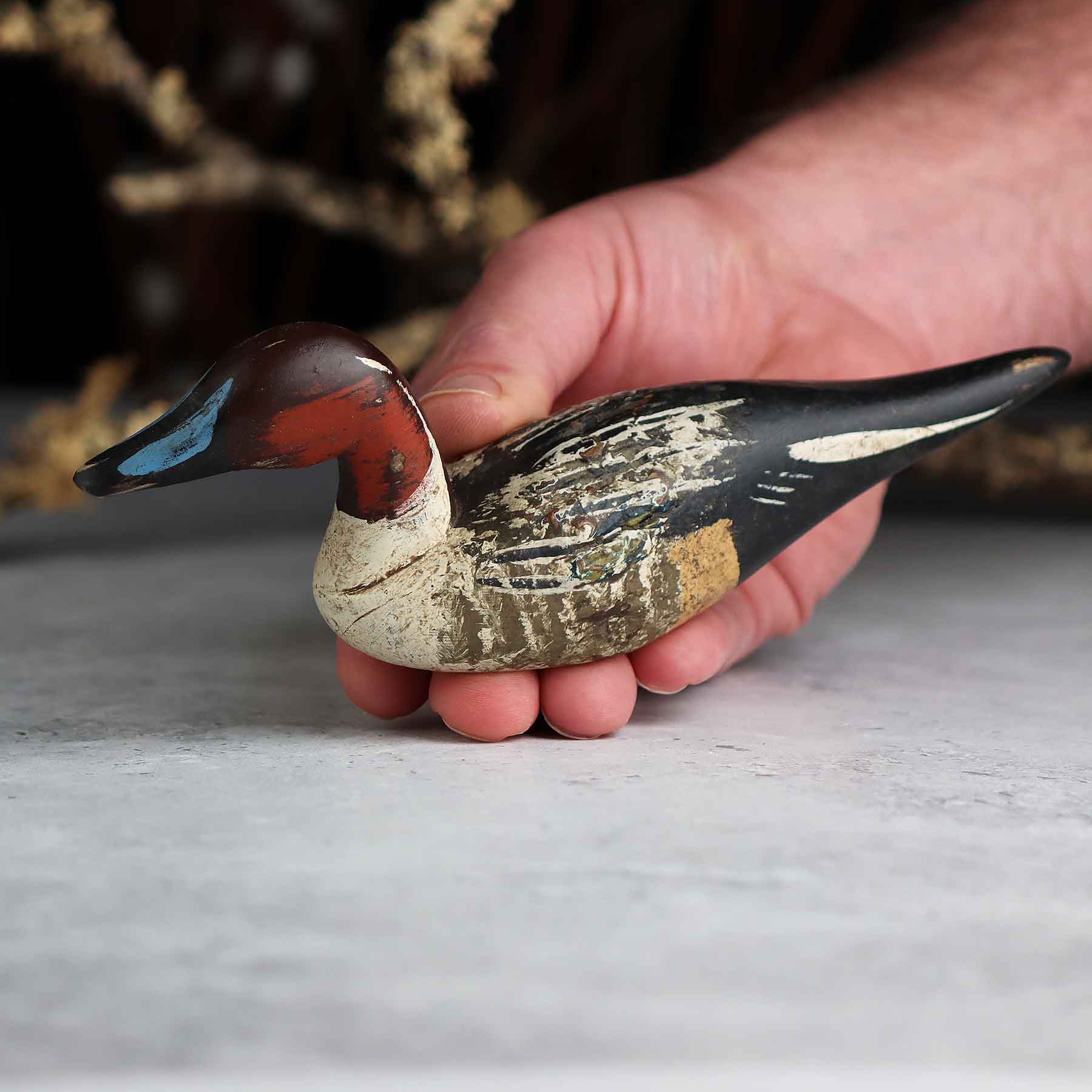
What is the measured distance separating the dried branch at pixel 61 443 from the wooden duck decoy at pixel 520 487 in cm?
63

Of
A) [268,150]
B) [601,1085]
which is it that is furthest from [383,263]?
[601,1085]

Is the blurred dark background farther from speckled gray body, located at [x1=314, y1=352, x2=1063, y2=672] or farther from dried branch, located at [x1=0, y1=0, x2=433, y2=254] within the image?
speckled gray body, located at [x1=314, y1=352, x2=1063, y2=672]

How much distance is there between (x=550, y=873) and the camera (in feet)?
2.01

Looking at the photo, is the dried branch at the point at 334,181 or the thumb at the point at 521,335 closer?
the thumb at the point at 521,335

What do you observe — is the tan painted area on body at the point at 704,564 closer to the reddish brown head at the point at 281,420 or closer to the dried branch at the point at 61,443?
the reddish brown head at the point at 281,420

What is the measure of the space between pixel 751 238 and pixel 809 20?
1.69 m

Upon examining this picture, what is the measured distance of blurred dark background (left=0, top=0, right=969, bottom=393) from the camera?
8.23ft

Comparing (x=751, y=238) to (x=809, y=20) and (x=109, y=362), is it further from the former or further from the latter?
(x=809, y=20)

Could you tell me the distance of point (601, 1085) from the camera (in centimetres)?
45

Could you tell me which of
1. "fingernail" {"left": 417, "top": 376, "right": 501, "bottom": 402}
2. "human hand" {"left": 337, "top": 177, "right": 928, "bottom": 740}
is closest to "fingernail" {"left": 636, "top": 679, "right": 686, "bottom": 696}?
"human hand" {"left": 337, "top": 177, "right": 928, "bottom": 740}

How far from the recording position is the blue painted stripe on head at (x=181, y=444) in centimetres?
75

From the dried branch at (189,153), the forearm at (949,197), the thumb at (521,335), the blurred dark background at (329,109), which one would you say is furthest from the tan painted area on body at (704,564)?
the blurred dark background at (329,109)

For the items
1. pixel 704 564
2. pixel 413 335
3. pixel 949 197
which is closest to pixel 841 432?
pixel 704 564

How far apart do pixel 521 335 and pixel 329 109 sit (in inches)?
79.8
